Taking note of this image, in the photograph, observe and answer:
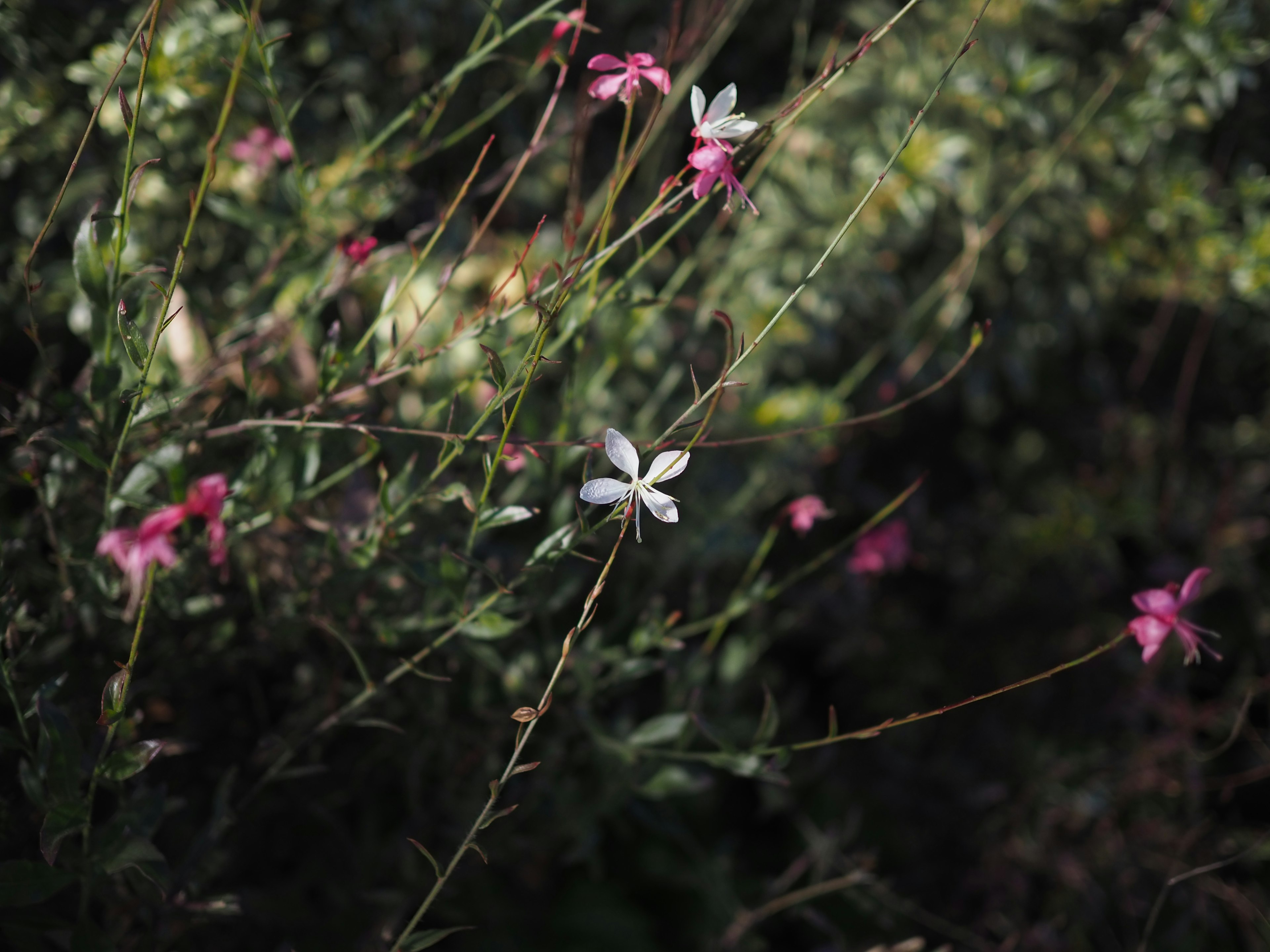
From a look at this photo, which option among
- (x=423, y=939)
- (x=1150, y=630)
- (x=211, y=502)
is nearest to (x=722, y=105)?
(x=211, y=502)

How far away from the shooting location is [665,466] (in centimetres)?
66

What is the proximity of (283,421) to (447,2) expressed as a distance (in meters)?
1.17

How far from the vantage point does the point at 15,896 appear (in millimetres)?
727

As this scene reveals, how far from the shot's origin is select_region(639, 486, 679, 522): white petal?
0.65 m

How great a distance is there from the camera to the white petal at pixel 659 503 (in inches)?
25.6

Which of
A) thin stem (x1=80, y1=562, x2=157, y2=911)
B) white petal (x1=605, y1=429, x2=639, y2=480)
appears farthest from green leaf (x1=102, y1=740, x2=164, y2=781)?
white petal (x1=605, y1=429, x2=639, y2=480)

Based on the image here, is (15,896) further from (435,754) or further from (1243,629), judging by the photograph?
(1243,629)

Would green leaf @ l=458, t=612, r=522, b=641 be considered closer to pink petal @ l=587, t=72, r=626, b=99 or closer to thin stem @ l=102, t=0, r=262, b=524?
thin stem @ l=102, t=0, r=262, b=524

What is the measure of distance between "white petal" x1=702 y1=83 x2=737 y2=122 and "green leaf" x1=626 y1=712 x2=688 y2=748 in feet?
2.07

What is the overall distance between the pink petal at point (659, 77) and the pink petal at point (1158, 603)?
2.10ft

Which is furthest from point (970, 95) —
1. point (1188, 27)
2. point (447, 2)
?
point (447, 2)

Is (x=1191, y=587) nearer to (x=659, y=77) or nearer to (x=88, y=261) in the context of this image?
(x=659, y=77)

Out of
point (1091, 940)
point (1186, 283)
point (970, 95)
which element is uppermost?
point (970, 95)

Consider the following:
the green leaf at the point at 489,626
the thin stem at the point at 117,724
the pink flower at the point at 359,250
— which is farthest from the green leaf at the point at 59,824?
the pink flower at the point at 359,250
